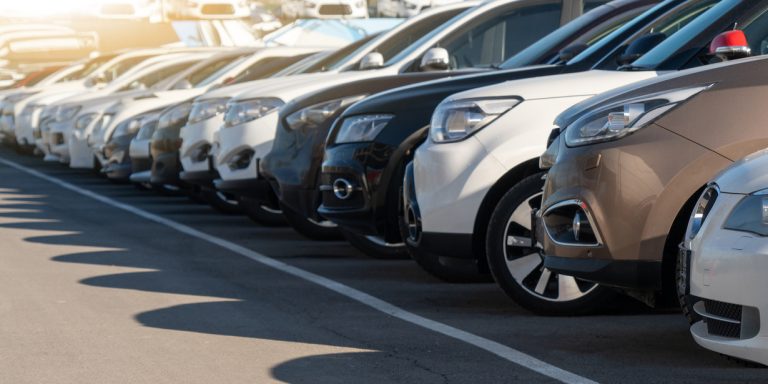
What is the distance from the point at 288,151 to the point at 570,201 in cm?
431

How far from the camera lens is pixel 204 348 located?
676 cm

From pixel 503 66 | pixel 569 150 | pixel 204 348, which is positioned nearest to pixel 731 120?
pixel 569 150

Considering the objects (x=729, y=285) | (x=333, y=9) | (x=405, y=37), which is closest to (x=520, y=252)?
(x=729, y=285)

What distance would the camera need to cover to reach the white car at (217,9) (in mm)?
26597

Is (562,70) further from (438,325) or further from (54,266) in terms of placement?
(54,266)

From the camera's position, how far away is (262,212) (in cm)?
1281

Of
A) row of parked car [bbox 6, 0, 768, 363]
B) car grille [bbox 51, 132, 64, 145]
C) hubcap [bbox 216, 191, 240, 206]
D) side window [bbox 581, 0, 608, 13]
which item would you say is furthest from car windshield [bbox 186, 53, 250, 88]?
side window [bbox 581, 0, 608, 13]

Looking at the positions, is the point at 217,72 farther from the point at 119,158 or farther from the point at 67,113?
the point at 67,113

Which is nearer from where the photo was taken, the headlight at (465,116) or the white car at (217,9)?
the headlight at (465,116)

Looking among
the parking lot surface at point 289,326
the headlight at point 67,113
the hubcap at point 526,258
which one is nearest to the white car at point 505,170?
the hubcap at point 526,258

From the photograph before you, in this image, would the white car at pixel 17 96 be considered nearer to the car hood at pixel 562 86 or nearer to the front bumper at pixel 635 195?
the car hood at pixel 562 86

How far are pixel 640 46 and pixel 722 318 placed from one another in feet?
9.32

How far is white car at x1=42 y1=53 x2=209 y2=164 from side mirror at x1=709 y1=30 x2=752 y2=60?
504 inches

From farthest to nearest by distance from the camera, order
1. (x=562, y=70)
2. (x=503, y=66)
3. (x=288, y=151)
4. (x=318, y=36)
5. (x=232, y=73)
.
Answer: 1. (x=318, y=36)
2. (x=232, y=73)
3. (x=288, y=151)
4. (x=503, y=66)
5. (x=562, y=70)
